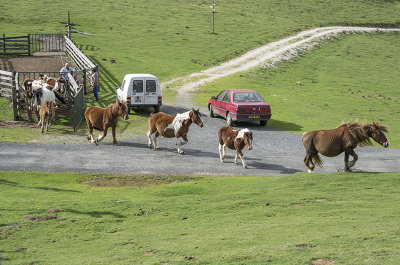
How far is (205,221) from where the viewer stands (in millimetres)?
13719

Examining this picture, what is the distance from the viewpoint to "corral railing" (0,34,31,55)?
56750 millimetres

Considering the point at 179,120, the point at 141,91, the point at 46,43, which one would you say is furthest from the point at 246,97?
the point at 46,43

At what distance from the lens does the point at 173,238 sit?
40.2ft

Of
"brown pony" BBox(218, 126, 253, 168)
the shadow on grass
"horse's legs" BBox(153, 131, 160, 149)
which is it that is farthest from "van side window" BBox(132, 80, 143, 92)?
the shadow on grass

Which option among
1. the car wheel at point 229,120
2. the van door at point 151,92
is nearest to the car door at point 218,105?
the car wheel at point 229,120

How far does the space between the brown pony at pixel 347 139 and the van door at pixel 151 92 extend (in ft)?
54.2

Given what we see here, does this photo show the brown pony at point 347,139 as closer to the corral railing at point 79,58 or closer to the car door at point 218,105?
the car door at point 218,105

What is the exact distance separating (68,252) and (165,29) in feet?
226

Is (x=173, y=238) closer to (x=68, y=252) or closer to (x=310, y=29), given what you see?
(x=68, y=252)

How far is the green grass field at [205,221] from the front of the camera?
10688 mm

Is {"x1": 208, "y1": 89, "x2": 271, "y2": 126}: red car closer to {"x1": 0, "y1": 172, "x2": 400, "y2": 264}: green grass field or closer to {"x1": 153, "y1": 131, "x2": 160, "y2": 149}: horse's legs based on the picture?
{"x1": 153, "y1": 131, "x2": 160, "y2": 149}: horse's legs

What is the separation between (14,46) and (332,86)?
34242 millimetres

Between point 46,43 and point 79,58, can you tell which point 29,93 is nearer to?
point 79,58

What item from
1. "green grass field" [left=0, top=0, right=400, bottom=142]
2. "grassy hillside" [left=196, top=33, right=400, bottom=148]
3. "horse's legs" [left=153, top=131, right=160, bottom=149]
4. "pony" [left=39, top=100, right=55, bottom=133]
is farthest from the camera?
"green grass field" [left=0, top=0, right=400, bottom=142]
